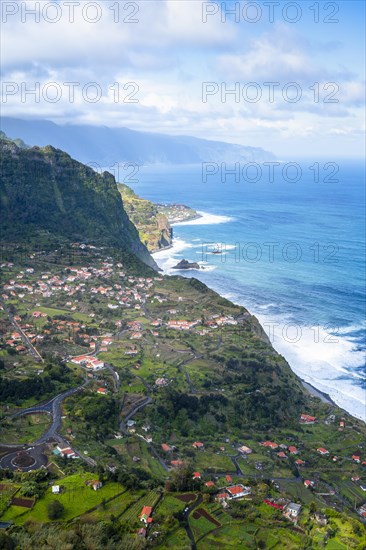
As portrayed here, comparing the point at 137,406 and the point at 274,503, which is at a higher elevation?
the point at 137,406

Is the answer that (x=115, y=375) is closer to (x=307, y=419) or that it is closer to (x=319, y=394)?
(x=307, y=419)

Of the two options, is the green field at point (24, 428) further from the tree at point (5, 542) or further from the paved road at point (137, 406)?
the tree at point (5, 542)

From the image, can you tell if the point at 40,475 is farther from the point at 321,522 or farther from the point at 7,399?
the point at 321,522

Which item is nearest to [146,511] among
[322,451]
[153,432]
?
[153,432]

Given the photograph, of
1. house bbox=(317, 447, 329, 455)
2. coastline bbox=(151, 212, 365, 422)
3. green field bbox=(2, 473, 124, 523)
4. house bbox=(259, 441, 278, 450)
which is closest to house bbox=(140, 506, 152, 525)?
green field bbox=(2, 473, 124, 523)

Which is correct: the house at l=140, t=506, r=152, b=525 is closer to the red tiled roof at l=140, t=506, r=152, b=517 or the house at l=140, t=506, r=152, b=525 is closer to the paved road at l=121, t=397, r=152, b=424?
the red tiled roof at l=140, t=506, r=152, b=517

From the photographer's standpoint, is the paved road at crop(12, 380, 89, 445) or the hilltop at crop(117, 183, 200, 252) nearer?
the paved road at crop(12, 380, 89, 445)
